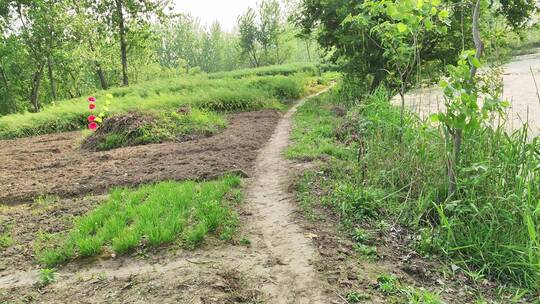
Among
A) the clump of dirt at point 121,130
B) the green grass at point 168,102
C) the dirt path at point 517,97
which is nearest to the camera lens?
the dirt path at point 517,97

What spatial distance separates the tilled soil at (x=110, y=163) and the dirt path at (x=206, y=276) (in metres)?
2.18

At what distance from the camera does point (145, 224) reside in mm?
3943

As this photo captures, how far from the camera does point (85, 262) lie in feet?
11.7

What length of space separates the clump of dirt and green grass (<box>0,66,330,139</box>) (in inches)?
39.1

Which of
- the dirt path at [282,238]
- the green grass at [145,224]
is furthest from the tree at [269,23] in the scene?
the green grass at [145,224]

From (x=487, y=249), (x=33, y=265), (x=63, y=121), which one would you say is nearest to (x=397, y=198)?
(x=487, y=249)

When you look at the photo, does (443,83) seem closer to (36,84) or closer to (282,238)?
(282,238)

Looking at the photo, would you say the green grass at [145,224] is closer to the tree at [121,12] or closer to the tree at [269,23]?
the tree at [121,12]

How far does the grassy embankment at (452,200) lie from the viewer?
319 centimetres

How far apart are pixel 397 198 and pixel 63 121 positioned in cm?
1071

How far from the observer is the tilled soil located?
5.70 m

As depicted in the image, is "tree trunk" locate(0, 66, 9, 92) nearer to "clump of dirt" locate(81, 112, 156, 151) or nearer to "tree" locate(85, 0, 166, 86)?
"tree" locate(85, 0, 166, 86)

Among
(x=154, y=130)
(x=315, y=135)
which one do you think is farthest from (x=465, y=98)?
(x=154, y=130)

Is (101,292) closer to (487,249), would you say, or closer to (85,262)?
(85,262)
